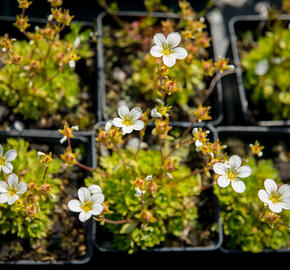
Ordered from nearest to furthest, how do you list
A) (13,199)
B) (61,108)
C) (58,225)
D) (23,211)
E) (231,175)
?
(13,199) < (231,175) < (23,211) < (58,225) < (61,108)

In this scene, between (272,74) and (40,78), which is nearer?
(40,78)

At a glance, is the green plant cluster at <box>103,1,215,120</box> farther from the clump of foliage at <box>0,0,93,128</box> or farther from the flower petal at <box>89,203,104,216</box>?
the flower petal at <box>89,203,104,216</box>

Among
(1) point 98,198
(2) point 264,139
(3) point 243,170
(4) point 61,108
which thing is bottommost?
(1) point 98,198

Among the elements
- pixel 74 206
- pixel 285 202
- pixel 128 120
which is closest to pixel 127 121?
pixel 128 120

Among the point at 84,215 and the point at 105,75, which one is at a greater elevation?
the point at 105,75

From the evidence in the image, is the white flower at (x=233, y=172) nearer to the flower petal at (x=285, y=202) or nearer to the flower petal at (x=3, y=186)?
the flower petal at (x=285, y=202)

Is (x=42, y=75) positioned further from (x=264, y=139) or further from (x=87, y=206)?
(x=264, y=139)

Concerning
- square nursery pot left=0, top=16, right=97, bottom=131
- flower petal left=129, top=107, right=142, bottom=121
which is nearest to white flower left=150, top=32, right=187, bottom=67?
flower petal left=129, top=107, right=142, bottom=121
